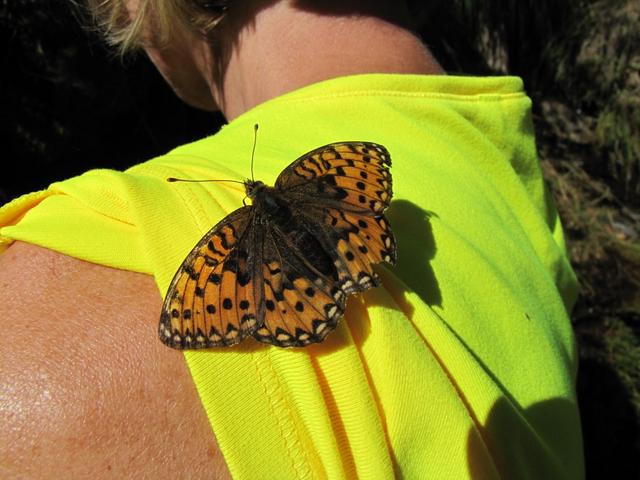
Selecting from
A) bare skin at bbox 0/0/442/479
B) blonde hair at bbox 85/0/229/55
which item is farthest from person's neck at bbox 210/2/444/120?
bare skin at bbox 0/0/442/479

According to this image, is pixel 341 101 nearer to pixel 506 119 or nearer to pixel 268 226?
pixel 268 226

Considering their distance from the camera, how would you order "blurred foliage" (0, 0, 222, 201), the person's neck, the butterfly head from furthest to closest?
1. "blurred foliage" (0, 0, 222, 201)
2. the person's neck
3. the butterfly head

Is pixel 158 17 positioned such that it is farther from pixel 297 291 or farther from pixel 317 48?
pixel 297 291

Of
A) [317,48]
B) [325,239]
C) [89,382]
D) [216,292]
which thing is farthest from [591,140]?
[89,382]

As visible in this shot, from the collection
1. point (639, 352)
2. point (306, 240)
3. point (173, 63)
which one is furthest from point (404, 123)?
point (639, 352)

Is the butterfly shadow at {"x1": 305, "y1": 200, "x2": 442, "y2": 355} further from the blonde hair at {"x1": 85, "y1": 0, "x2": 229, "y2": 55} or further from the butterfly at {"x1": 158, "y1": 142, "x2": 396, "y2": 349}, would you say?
the blonde hair at {"x1": 85, "y1": 0, "x2": 229, "y2": 55}

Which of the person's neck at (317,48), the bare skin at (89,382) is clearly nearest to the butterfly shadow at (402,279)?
the bare skin at (89,382)
